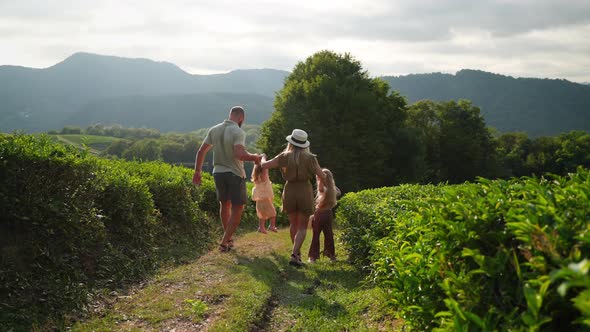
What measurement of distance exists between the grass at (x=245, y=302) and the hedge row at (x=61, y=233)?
48 centimetres

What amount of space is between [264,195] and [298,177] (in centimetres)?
264

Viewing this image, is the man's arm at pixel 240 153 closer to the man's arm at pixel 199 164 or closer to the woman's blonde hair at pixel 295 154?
the man's arm at pixel 199 164

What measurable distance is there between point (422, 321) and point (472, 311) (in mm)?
1057

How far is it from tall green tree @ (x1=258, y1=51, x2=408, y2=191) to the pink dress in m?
19.9

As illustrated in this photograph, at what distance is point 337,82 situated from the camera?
33562 millimetres

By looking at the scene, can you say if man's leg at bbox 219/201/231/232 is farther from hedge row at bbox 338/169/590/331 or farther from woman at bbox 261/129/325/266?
hedge row at bbox 338/169/590/331

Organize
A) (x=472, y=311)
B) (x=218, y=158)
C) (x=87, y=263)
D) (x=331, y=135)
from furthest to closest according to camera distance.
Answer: (x=331, y=135) → (x=218, y=158) → (x=87, y=263) → (x=472, y=311)

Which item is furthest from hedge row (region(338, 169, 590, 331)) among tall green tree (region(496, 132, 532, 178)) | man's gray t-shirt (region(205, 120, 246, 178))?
tall green tree (region(496, 132, 532, 178))

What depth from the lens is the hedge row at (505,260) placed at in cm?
232

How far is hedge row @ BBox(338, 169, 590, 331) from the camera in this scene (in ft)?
7.60

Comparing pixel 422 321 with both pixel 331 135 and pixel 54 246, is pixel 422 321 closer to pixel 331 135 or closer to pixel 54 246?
pixel 54 246

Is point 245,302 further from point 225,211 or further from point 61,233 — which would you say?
point 225,211

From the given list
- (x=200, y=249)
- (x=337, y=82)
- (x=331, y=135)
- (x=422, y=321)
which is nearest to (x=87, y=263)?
(x=200, y=249)

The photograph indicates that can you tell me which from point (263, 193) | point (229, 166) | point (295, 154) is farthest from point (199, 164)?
point (263, 193)
